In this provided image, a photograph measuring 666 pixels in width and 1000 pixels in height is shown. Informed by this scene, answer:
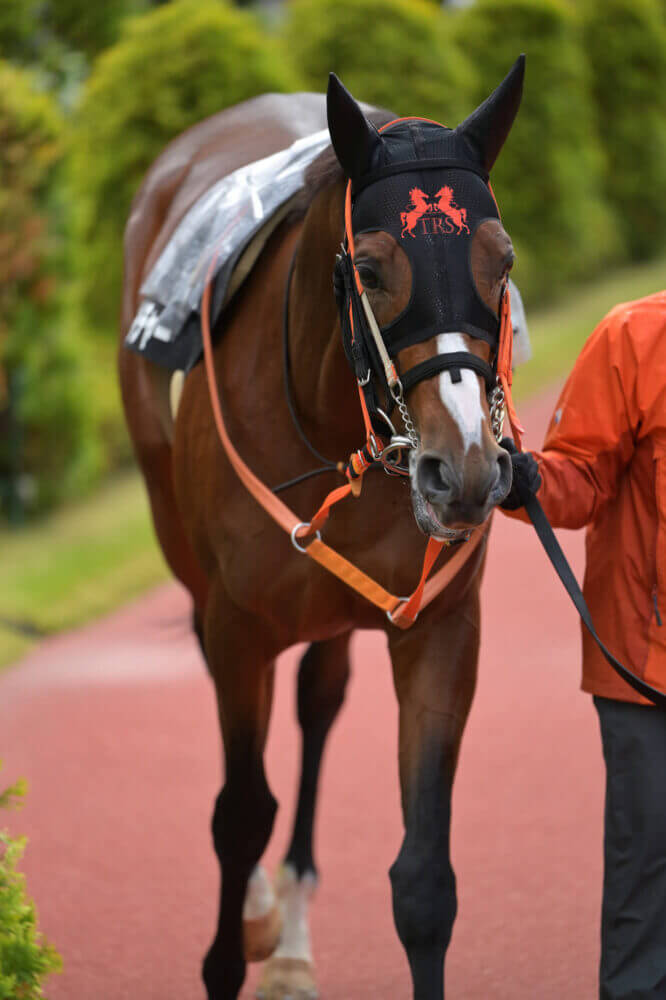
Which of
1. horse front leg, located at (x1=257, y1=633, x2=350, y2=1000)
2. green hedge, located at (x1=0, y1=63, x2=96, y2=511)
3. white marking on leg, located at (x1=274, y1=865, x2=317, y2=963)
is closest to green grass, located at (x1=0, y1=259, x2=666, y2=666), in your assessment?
green hedge, located at (x1=0, y1=63, x2=96, y2=511)

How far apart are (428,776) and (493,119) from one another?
4.18 feet

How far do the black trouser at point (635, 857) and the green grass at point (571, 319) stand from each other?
8268 mm

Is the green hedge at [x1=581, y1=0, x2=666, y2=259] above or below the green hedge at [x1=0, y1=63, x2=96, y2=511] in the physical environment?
above

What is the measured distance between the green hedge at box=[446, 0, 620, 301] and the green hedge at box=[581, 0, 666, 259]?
66.9 inches

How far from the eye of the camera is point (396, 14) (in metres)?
12.2

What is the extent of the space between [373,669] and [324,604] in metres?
3.18

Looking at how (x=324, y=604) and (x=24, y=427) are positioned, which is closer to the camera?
(x=324, y=604)

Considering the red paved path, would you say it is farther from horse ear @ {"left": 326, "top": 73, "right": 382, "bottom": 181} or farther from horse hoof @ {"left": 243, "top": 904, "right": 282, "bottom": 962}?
horse ear @ {"left": 326, "top": 73, "right": 382, "bottom": 181}

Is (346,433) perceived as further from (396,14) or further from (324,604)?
(396,14)

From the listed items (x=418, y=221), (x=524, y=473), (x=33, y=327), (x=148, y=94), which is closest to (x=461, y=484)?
(x=418, y=221)

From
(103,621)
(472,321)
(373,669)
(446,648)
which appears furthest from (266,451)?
(103,621)

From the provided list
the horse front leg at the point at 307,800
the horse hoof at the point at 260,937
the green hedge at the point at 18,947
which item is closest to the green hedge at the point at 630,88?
the horse front leg at the point at 307,800

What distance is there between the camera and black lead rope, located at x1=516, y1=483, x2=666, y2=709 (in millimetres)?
2531

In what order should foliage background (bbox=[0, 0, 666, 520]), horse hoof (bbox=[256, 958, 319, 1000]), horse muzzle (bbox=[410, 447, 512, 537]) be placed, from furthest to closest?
1. foliage background (bbox=[0, 0, 666, 520])
2. horse hoof (bbox=[256, 958, 319, 1000])
3. horse muzzle (bbox=[410, 447, 512, 537])
